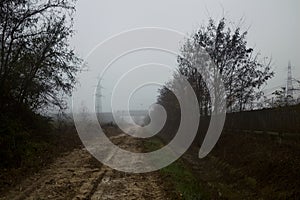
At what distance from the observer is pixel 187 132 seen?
1286 inches

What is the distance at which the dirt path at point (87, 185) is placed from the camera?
1013cm

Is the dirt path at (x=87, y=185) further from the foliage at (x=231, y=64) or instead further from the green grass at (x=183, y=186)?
the foliage at (x=231, y=64)

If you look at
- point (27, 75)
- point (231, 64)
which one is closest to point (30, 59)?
point (27, 75)

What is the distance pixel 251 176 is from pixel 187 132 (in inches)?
786

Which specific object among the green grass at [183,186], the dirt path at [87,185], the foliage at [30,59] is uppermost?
the foliage at [30,59]

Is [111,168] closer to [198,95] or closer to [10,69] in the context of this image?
[10,69]

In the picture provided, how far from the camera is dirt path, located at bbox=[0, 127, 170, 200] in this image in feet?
33.2

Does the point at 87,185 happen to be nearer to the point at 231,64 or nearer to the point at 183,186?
the point at 183,186

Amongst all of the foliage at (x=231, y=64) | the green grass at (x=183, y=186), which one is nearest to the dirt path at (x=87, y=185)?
the green grass at (x=183, y=186)

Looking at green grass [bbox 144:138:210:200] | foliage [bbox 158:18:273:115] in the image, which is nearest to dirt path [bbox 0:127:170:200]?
green grass [bbox 144:138:210:200]

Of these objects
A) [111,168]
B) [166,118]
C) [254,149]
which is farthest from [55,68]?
[166,118]

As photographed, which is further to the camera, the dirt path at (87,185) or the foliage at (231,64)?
the foliage at (231,64)

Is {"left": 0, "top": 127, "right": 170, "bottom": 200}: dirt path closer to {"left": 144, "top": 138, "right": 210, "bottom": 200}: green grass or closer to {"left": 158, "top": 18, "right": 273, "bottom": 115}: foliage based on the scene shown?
{"left": 144, "top": 138, "right": 210, "bottom": 200}: green grass

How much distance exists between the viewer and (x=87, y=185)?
447 inches
